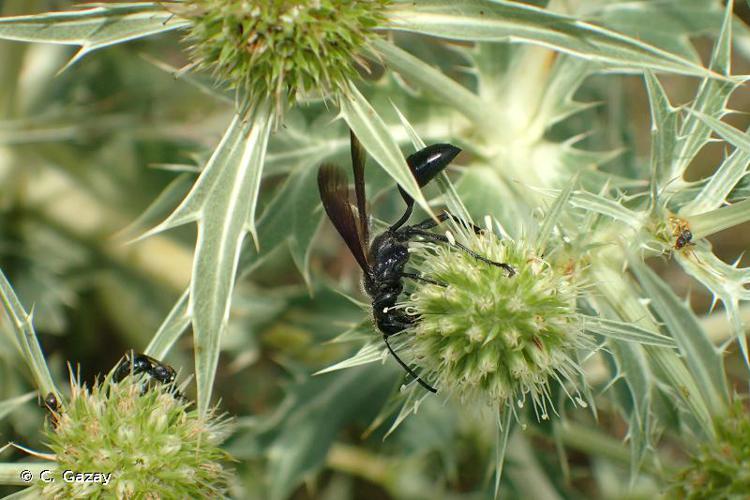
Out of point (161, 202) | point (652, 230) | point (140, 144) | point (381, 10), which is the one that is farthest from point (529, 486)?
point (140, 144)

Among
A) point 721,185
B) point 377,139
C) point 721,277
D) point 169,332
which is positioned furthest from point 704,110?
point 169,332

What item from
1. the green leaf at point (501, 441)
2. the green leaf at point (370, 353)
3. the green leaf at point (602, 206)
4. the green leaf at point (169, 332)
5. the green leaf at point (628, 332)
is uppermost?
the green leaf at point (602, 206)

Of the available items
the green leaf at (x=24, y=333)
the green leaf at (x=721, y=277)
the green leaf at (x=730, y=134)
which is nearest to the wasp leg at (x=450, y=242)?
the green leaf at (x=721, y=277)

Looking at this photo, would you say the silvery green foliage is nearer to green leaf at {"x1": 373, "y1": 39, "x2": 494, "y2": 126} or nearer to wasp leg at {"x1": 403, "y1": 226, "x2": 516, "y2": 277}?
green leaf at {"x1": 373, "y1": 39, "x2": 494, "y2": 126}

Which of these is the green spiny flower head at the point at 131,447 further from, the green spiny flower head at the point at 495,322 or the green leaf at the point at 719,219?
the green leaf at the point at 719,219

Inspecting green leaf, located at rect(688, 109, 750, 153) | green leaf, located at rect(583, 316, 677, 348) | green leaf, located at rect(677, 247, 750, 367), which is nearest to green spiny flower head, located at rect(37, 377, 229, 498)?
green leaf, located at rect(583, 316, 677, 348)

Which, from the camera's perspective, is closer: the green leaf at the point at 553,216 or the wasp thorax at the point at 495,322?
the green leaf at the point at 553,216

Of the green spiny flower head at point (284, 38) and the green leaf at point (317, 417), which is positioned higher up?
the green spiny flower head at point (284, 38)

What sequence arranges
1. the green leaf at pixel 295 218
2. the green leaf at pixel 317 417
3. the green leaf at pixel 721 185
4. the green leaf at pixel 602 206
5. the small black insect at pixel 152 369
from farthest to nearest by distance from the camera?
the green leaf at pixel 317 417 < the green leaf at pixel 295 218 < the small black insect at pixel 152 369 < the green leaf at pixel 721 185 < the green leaf at pixel 602 206
